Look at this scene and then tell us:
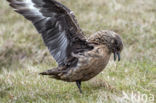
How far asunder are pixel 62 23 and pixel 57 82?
964 mm

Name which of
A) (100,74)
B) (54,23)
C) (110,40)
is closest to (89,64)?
(110,40)

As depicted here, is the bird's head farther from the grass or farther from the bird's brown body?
the grass

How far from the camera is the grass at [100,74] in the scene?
166 inches

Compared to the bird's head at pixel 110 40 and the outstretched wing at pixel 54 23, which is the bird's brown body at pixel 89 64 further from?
the outstretched wing at pixel 54 23

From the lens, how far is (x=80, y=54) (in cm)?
427

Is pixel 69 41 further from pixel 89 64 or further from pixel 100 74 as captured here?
pixel 100 74

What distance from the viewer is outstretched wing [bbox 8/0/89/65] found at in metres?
4.21

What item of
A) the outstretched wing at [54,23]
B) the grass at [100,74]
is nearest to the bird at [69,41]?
the outstretched wing at [54,23]

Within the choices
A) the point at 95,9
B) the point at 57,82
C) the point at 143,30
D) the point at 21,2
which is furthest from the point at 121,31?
the point at 21,2

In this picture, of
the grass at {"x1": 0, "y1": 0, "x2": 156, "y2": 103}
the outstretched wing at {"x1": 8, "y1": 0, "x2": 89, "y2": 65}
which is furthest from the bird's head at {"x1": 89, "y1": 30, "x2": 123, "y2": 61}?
the grass at {"x1": 0, "y1": 0, "x2": 156, "y2": 103}

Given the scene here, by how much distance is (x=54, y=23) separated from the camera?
4332 mm

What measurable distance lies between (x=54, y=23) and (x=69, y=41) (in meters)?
0.30

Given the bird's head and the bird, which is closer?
the bird

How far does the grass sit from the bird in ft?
0.95
